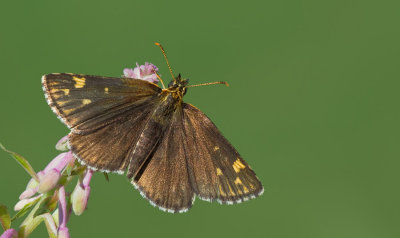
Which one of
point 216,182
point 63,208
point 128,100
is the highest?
point 128,100

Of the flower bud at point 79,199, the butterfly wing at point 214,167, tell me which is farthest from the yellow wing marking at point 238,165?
the flower bud at point 79,199

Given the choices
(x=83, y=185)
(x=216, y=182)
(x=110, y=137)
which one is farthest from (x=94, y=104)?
(x=216, y=182)

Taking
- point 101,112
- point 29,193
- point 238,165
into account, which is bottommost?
point 238,165

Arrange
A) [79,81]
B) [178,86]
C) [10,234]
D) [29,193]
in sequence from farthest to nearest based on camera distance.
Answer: [178,86] < [79,81] < [29,193] < [10,234]

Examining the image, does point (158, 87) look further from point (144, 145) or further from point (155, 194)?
point (155, 194)

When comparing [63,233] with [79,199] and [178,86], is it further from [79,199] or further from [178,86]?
[178,86]

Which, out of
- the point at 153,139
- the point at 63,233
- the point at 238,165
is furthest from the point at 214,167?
the point at 63,233

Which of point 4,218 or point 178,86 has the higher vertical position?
point 178,86
